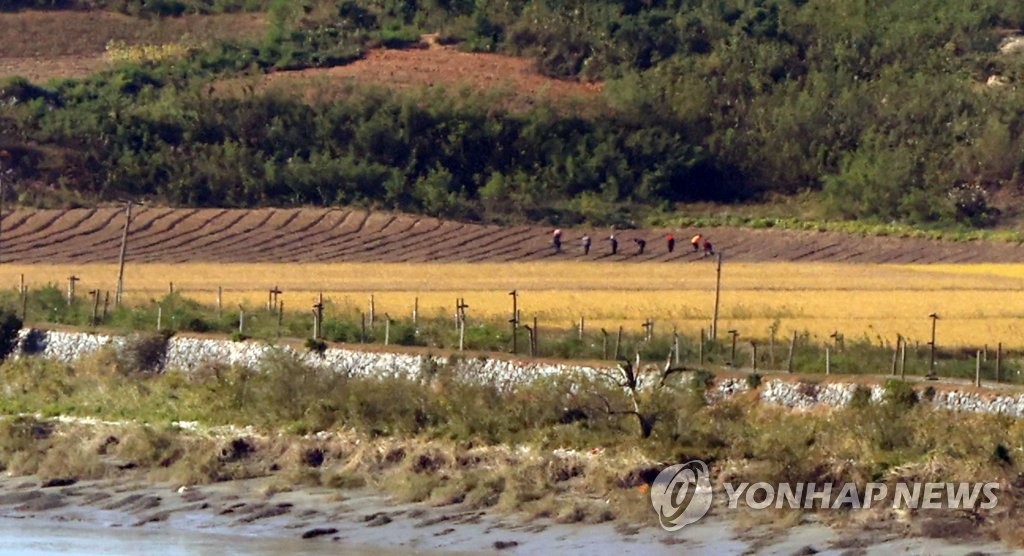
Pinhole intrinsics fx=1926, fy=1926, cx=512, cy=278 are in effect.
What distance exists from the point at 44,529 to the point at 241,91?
5861 centimetres

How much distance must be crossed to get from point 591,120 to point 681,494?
59.0 meters

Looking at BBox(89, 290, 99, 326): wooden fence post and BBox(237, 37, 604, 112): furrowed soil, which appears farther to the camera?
BBox(237, 37, 604, 112): furrowed soil

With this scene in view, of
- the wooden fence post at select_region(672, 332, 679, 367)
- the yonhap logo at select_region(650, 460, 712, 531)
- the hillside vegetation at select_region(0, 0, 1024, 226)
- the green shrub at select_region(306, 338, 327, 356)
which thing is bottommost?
the yonhap logo at select_region(650, 460, 712, 531)

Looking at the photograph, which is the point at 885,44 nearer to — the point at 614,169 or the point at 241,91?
the point at 614,169

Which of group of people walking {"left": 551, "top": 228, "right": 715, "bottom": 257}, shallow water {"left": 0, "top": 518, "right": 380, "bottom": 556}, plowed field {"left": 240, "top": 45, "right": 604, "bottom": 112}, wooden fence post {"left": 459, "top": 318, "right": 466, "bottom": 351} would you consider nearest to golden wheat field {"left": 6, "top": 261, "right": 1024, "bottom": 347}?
group of people walking {"left": 551, "top": 228, "right": 715, "bottom": 257}

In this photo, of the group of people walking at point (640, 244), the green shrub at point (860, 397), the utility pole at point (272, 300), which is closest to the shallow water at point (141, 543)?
the green shrub at point (860, 397)

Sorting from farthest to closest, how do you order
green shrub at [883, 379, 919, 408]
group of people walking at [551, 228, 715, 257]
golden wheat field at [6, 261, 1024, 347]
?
1. group of people walking at [551, 228, 715, 257]
2. golden wheat field at [6, 261, 1024, 347]
3. green shrub at [883, 379, 919, 408]

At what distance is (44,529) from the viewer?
24.5 metres

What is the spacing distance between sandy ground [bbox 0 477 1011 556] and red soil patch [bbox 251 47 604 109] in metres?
56.5

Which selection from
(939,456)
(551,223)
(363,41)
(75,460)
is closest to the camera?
(939,456)

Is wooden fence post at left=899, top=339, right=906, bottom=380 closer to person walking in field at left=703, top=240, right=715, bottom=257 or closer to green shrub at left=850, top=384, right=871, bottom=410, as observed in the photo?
green shrub at left=850, top=384, right=871, bottom=410

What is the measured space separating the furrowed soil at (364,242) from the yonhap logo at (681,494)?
35719mm

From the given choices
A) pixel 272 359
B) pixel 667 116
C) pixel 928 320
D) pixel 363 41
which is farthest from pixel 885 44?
pixel 272 359

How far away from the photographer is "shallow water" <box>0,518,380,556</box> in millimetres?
22766
